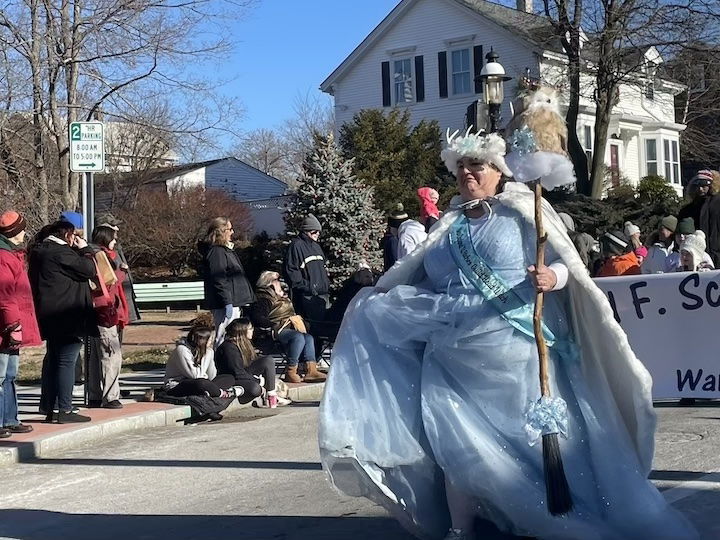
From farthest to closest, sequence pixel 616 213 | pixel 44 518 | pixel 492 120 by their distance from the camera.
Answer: pixel 616 213
pixel 492 120
pixel 44 518

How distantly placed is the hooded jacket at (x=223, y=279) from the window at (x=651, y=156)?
125 ft

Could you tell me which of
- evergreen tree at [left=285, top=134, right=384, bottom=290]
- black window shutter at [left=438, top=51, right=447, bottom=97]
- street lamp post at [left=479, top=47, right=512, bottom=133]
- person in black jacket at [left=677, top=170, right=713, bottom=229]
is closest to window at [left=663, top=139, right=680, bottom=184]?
black window shutter at [left=438, top=51, right=447, bottom=97]

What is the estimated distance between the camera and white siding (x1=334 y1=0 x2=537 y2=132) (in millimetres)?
42125

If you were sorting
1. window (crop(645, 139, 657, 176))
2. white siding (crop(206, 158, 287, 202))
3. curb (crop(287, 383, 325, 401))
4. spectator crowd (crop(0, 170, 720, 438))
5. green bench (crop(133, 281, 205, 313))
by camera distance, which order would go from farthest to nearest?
white siding (crop(206, 158, 287, 202)) < window (crop(645, 139, 657, 176)) < green bench (crop(133, 281, 205, 313)) < curb (crop(287, 383, 325, 401)) < spectator crowd (crop(0, 170, 720, 438))

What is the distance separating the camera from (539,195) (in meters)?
5.09

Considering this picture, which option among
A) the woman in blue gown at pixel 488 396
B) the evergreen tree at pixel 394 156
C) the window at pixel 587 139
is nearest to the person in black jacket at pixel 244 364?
the woman in blue gown at pixel 488 396

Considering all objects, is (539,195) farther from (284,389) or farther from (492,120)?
(492,120)

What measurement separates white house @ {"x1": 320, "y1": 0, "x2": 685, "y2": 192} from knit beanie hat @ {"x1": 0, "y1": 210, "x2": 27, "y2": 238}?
3237 centimetres

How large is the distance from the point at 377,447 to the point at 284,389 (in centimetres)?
689

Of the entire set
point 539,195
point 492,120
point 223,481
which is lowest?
point 223,481

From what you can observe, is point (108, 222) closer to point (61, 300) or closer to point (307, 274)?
point (61, 300)

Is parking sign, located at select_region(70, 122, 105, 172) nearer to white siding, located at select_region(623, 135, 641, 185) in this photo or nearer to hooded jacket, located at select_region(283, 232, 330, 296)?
hooded jacket, located at select_region(283, 232, 330, 296)

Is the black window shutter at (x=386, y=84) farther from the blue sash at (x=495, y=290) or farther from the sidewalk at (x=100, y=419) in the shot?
the blue sash at (x=495, y=290)

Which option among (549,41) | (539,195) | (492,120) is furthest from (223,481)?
(549,41)
